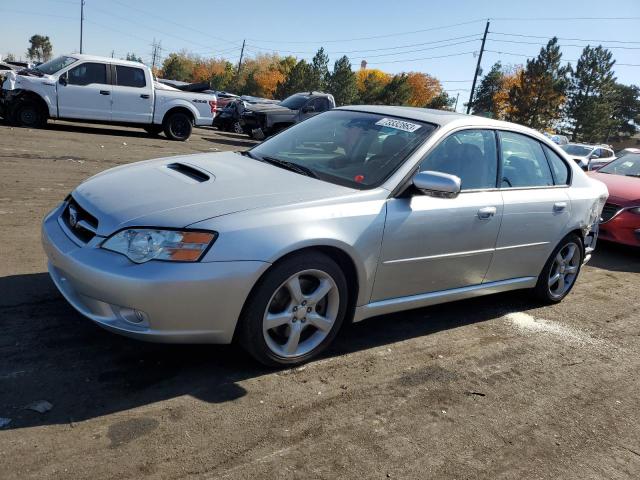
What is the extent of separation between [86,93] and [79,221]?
37.6ft

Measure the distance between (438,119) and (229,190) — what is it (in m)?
1.73

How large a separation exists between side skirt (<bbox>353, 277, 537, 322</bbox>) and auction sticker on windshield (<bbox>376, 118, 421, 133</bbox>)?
1186 mm

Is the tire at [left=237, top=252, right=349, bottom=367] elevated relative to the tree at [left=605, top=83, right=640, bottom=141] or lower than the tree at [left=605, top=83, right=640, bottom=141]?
lower

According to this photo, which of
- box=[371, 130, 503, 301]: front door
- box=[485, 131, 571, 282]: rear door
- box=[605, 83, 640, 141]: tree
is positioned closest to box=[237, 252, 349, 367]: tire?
box=[371, 130, 503, 301]: front door

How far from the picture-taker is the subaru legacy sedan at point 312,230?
2.93 m

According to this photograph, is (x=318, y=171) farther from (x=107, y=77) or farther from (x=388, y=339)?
(x=107, y=77)

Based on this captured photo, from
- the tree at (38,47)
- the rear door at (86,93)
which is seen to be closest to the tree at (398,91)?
the rear door at (86,93)

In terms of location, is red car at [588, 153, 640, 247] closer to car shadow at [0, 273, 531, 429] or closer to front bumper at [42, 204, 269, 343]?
car shadow at [0, 273, 531, 429]

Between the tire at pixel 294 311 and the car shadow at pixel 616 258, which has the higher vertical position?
the tire at pixel 294 311

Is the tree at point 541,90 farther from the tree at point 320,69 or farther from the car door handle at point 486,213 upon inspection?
the car door handle at point 486,213

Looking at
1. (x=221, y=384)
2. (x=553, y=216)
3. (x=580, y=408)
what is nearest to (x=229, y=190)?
(x=221, y=384)

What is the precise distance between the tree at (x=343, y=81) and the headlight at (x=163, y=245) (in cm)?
6274

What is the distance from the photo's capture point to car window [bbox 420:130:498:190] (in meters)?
3.94

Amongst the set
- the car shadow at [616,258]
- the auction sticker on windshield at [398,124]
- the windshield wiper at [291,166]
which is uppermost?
the auction sticker on windshield at [398,124]
